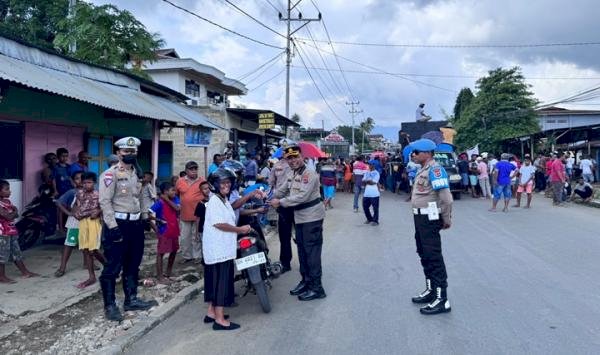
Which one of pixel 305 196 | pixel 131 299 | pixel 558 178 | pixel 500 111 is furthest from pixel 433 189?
pixel 500 111

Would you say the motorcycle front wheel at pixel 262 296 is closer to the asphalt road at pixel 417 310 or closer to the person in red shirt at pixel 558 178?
the asphalt road at pixel 417 310

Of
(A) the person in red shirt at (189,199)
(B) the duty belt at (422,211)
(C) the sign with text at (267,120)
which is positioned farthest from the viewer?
(C) the sign with text at (267,120)

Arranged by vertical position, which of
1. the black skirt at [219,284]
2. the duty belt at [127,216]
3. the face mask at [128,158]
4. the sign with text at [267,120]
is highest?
the sign with text at [267,120]

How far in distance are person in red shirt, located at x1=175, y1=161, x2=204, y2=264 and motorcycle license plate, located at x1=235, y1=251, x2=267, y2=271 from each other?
174cm

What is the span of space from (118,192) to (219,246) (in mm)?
1272

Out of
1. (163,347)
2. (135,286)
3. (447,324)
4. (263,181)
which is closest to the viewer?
(163,347)

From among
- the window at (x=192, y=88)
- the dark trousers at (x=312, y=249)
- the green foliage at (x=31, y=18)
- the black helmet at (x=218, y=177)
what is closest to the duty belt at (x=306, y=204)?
the dark trousers at (x=312, y=249)

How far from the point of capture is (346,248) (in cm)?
923

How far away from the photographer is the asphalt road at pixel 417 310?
177 inches

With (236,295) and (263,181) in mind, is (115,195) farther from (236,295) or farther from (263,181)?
(263,181)

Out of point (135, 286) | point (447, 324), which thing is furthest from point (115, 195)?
point (447, 324)

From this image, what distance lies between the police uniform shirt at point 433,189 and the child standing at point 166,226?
3.37m

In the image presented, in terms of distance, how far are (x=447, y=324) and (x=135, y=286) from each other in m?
3.50

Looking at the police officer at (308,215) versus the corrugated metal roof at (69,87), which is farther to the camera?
the corrugated metal roof at (69,87)
